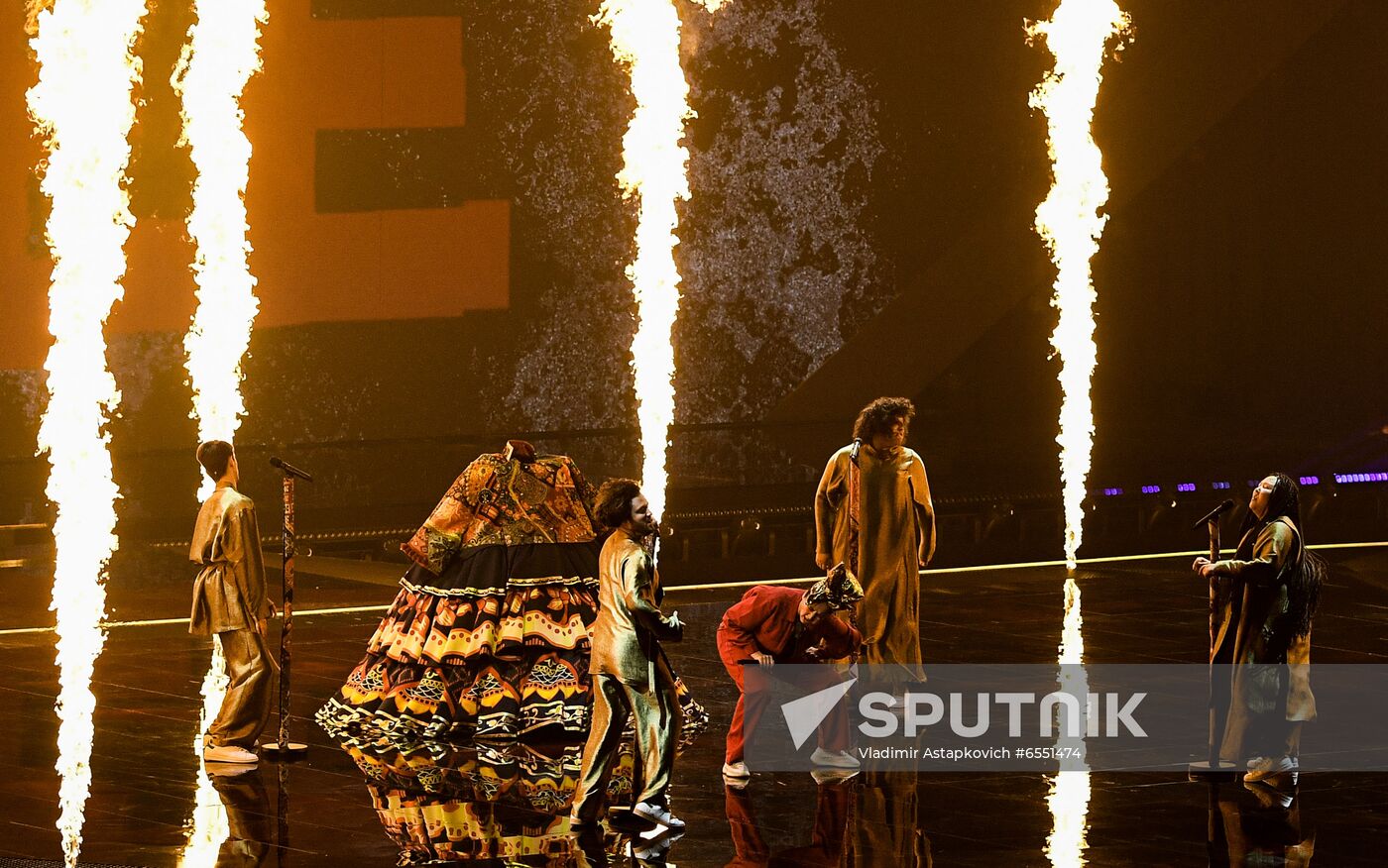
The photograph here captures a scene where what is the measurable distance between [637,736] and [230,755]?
1732mm

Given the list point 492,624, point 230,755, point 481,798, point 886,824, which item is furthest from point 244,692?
point 886,824

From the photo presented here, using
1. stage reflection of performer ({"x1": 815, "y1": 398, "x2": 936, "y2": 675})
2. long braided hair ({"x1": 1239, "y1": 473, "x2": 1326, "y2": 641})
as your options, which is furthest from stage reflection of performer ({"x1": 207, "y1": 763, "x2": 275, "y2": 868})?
long braided hair ({"x1": 1239, "y1": 473, "x2": 1326, "y2": 641})

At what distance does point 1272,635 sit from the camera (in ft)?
20.1

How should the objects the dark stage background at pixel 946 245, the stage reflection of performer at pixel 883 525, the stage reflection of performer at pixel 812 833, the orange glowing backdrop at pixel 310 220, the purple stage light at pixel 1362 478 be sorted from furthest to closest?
1. the dark stage background at pixel 946 245
2. the purple stage light at pixel 1362 478
3. the orange glowing backdrop at pixel 310 220
4. the stage reflection of performer at pixel 883 525
5. the stage reflection of performer at pixel 812 833

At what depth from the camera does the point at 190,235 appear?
12406mm

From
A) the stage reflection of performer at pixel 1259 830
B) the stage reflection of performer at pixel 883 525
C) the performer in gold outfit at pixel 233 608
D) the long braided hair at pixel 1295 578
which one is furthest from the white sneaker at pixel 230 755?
the long braided hair at pixel 1295 578

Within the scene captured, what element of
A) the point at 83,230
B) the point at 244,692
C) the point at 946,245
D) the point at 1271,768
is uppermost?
the point at 946,245

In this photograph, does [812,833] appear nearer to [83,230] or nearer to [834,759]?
[834,759]

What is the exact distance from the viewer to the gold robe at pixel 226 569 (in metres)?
6.38

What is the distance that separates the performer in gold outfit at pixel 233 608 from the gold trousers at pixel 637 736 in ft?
4.94

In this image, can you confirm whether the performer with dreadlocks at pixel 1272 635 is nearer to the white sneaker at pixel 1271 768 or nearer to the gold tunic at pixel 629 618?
the white sneaker at pixel 1271 768

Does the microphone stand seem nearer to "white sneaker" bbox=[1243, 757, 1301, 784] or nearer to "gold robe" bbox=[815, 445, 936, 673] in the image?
"gold robe" bbox=[815, 445, 936, 673]

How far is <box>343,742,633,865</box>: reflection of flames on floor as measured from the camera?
533 cm

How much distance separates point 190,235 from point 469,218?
220 centimetres
